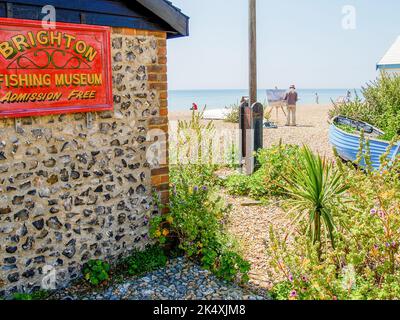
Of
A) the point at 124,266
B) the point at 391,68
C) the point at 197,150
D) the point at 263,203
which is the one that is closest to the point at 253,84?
the point at 197,150

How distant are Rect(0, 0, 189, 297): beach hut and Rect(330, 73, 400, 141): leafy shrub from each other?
25.9 feet

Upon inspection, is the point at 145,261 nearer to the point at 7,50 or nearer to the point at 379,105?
the point at 7,50

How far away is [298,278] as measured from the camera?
432cm

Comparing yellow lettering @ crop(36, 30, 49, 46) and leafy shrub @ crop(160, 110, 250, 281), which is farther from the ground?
yellow lettering @ crop(36, 30, 49, 46)

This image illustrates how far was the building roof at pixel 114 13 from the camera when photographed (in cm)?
412

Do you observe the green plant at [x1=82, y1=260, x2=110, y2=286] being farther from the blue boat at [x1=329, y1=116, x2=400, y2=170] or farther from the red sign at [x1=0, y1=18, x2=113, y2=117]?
the blue boat at [x1=329, y1=116, x2=400, y2=170]

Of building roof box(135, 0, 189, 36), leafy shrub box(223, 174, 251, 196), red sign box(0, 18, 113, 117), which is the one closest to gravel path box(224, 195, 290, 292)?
leafy shrub box(223, 174, 251, 196)

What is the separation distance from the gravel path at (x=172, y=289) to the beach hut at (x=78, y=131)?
1.42ft

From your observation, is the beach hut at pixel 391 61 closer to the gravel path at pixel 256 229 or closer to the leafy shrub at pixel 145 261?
the gravel path at pixel 256 229

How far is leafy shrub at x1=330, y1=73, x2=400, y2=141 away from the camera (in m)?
12.0

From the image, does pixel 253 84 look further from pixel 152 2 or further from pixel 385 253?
pixel 385 253

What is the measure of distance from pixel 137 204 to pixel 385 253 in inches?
113

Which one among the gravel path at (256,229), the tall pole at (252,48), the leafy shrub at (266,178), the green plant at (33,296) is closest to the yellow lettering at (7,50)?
the green plant at (33,296)

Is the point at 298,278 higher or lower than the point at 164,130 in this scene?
lower
